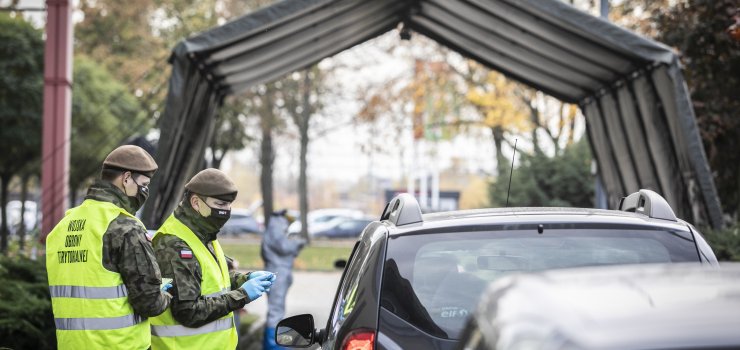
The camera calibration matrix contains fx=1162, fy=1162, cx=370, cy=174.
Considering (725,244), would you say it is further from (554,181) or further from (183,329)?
(554,181)

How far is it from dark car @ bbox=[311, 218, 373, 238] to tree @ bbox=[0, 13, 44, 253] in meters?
32.5

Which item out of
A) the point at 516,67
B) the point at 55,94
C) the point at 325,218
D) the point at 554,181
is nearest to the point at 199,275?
the point at 516,67

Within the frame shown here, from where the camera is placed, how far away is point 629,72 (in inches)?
444

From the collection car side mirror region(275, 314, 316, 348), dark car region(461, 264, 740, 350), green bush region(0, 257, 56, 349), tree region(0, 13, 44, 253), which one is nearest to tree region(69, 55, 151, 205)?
tree region(0, 13, 44, 253)

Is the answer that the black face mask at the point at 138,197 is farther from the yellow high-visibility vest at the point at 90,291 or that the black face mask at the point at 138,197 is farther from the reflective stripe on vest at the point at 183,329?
the reflective stripe on vest at the point at 183,329

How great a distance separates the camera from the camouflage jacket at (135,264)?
503cm

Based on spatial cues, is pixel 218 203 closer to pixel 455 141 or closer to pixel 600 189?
pixel 600 189

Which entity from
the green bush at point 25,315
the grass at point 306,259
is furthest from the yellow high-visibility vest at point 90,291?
the grass at point 306,259

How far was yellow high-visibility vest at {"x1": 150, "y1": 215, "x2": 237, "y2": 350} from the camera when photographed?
17.9 ft

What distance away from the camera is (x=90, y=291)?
5.11 m

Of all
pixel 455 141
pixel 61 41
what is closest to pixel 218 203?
pixel 61 41

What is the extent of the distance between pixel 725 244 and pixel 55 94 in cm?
778

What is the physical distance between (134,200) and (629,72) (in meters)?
7.01

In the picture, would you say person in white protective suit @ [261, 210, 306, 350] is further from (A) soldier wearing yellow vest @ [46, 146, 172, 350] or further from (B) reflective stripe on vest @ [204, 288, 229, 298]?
(A) soldier wearing yellow vest @ [46, 146, 172, 350]
